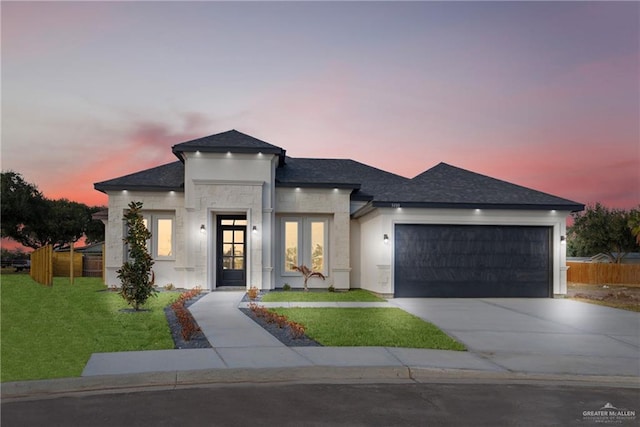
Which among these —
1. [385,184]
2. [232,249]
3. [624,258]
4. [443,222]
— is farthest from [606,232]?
[232,249]

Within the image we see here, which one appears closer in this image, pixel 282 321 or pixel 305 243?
pixel 282 321

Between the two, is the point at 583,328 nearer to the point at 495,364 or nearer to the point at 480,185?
the point at 495,364

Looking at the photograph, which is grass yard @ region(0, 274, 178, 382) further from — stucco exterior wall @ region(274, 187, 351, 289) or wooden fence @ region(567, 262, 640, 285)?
wooden fence @ region(567, 262, 640, 285)

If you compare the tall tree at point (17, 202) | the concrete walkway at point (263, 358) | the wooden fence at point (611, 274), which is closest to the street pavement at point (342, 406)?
the concrete walkway at point (263, 358)

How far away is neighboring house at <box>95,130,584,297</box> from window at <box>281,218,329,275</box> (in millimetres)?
42

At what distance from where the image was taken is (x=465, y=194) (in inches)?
870

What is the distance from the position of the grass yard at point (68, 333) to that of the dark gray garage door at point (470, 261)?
8.64 m

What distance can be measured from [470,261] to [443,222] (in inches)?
70.2

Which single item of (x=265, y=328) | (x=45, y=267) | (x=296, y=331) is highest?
(x=45, y=267)

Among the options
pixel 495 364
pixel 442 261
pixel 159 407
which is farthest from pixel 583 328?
pixel 159 407

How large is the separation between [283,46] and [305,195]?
6060 mm

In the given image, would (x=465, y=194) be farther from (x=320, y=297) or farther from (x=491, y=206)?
(x=320, y=297)

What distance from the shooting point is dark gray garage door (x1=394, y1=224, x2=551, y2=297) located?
20.8m

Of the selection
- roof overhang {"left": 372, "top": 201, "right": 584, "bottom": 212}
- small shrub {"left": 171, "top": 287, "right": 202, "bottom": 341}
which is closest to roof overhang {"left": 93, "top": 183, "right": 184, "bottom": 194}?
small shrub {"left": 171, "top": 287, "right": 202, "bottom": 341}
